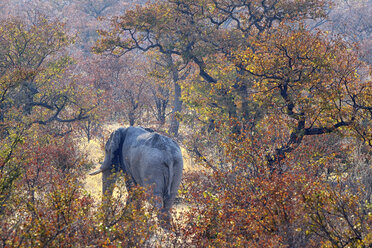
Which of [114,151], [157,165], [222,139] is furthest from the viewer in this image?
[222,139]

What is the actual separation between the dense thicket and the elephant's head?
92 centimetres

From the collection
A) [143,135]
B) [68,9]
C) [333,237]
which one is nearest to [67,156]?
[143,135]

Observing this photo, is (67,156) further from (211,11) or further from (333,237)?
(211,11)

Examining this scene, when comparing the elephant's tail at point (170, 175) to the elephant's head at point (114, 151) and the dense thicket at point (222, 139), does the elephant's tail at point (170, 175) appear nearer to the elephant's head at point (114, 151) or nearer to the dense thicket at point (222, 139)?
the dense thicket at point (222, 139)

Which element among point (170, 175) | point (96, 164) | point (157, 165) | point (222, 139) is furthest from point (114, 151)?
point (96, 164)

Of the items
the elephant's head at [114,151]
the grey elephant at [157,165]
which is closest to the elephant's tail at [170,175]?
the grey elephant at [157,165]

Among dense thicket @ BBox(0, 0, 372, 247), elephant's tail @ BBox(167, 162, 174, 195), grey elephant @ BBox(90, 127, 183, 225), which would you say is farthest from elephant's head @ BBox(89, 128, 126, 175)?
elephant's tail @ BBox(167, 162, 174, 195)

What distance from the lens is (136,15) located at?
66.0 ft

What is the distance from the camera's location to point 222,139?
15.8 m

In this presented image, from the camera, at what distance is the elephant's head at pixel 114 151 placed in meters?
10.9

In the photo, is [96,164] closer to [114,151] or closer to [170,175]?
[114,151]

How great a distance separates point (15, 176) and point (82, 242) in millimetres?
3201

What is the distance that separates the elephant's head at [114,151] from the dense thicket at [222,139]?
92 centimetres

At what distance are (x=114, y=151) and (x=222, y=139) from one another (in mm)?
6050
